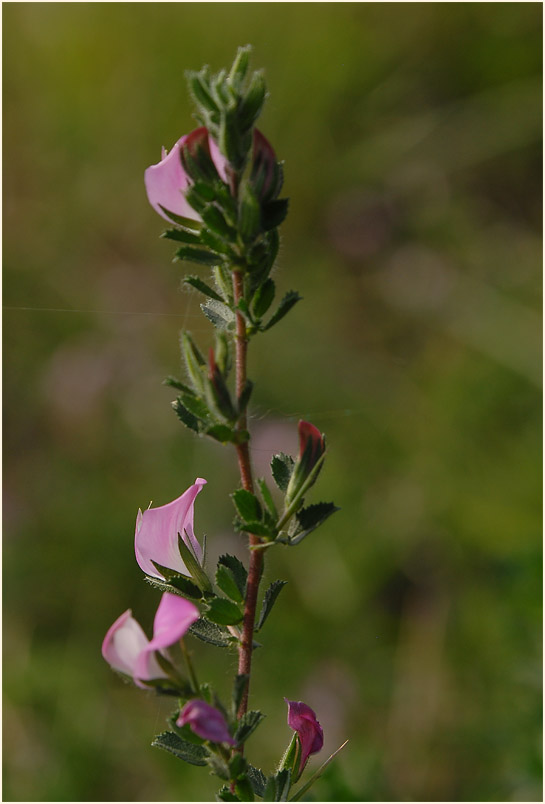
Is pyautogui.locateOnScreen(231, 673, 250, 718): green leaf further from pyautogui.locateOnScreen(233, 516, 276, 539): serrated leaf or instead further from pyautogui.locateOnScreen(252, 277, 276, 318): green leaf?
pyautogui.locateOnScreen(252, 277, 276, 318): green leaf

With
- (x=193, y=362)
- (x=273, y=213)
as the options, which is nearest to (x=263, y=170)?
(x=273, y=213)

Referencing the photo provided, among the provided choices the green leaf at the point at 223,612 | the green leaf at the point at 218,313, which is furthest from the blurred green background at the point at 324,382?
the green leaf at the point at 223,612

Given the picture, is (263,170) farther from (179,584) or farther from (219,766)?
(219,766)

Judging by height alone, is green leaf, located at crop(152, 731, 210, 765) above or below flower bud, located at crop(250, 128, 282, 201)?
below

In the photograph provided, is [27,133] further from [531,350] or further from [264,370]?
[531,350]

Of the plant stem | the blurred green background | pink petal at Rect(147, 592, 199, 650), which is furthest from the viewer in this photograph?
the blurred green background

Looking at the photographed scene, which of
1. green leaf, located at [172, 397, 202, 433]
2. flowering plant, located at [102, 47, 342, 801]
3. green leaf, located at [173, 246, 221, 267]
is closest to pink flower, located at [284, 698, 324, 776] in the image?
flowering plant, located at [102, 47, 342, 801]

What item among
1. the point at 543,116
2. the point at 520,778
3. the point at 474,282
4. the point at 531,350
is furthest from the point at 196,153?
the point at 543,116

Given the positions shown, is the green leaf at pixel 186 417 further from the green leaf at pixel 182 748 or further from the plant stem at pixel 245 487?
the green leaf at pixel 182 748
